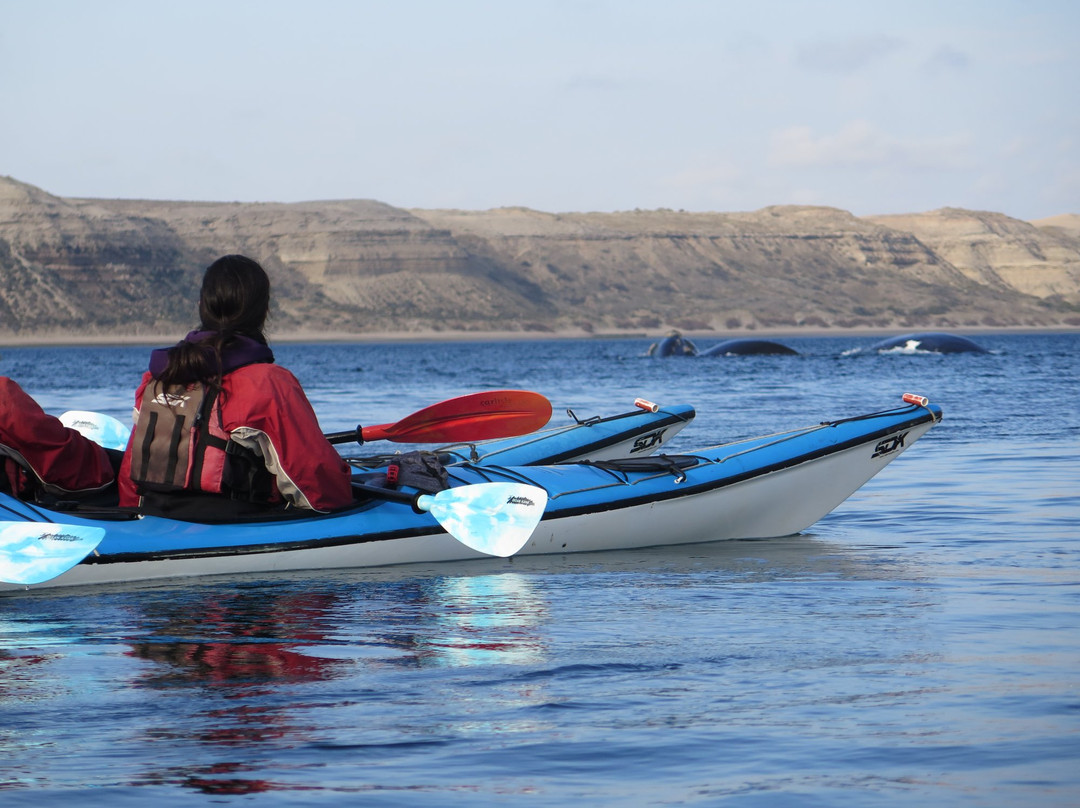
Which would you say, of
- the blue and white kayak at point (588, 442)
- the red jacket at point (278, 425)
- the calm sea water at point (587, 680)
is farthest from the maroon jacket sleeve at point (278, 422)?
the blue and white kayak at point (588, 442)

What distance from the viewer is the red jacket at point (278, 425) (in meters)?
6.57

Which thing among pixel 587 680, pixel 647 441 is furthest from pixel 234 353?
pixel 647 441

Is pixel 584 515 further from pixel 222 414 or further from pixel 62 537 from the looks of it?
pixel 62 537

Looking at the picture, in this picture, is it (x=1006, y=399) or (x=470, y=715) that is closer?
(x=470, y=715)

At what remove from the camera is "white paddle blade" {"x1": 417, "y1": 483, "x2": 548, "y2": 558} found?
7152 mm

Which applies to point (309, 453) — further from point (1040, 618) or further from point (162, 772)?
point (1040, 618)

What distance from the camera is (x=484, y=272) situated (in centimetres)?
15112

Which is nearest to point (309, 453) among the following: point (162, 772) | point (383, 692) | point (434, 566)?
point (434, 566)

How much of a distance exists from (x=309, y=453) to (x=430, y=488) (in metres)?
Answer: 0.99

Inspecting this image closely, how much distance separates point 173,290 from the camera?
134 metres

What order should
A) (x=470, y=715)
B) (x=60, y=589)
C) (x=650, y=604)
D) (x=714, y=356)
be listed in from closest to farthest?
(x=470, y=715) < (x=650, y=604) < (x=60, y=589) < (x=714, y=356)

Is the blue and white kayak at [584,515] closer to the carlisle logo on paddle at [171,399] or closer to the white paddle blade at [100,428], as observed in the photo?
the carlisle logo on paddle at [171,399]

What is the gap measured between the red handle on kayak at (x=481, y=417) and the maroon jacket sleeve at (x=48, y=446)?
7.95ft

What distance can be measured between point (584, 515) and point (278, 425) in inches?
85.4
